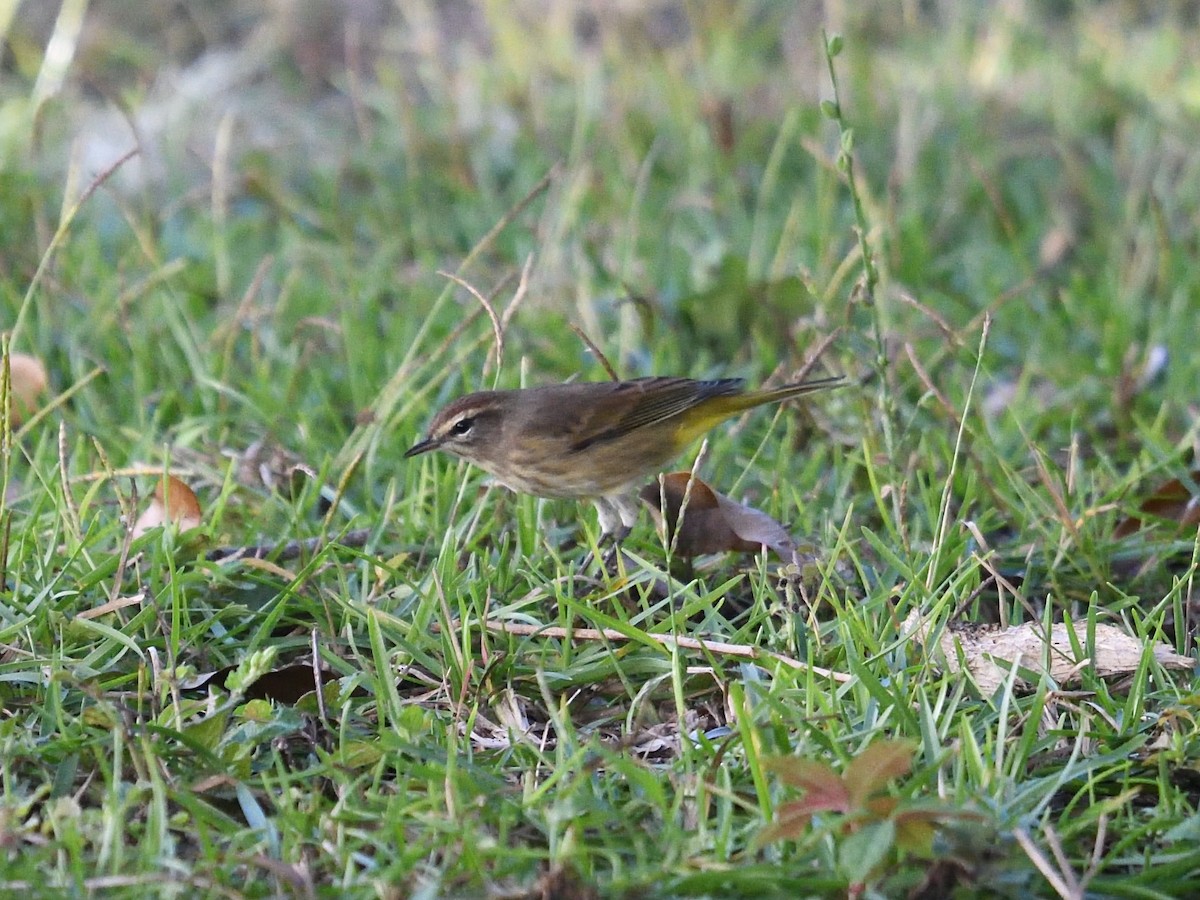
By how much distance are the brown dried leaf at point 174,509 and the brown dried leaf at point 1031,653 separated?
1.92 metres

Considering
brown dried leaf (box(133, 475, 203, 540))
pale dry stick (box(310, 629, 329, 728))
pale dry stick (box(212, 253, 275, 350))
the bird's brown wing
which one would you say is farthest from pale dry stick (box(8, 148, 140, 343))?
the bird's brown wing

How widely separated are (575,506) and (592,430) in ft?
0.78

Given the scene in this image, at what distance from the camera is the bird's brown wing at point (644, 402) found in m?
4.58

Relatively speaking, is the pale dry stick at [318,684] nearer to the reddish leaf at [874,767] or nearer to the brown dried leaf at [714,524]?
the brown dried leaf at [714,524]

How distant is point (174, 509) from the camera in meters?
4.14

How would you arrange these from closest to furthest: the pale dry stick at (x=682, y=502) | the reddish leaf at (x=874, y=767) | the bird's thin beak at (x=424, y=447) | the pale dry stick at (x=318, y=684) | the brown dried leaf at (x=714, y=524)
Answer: the reddish leaf at (x=874, y=767) → the pale dry stick at (x=318, y=684) → the pale dry stick at (x=682, y=502) → the brown dried leaf at (x=714, y=524) → the bird's thin beak at (x=424, y=447)

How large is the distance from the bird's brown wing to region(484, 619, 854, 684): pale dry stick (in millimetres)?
1029

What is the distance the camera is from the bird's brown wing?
15.0 feet

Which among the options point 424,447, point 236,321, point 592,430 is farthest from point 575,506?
point 236,321

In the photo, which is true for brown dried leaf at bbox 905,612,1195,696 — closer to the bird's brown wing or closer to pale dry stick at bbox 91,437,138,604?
the bird's brown wing

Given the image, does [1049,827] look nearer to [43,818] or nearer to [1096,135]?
[43,818]

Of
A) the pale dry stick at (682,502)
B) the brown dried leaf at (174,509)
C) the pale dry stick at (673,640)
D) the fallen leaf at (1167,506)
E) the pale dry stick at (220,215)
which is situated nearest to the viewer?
the pale dry stick at (673,640)

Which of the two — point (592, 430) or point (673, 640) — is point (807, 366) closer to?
point (592, 430)

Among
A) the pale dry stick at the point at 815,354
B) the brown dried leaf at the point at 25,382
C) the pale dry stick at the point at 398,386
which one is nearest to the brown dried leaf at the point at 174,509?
the pale dry stick at the point at 398,386
